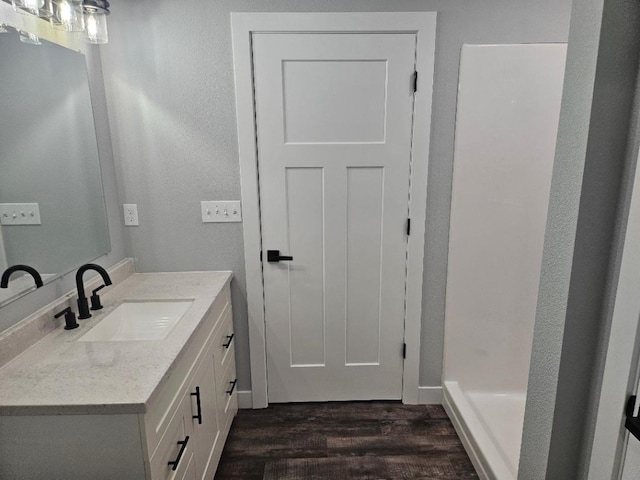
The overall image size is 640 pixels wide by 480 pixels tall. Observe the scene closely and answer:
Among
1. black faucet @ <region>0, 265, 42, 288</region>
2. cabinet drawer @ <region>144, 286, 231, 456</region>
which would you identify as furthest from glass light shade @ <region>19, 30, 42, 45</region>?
cabinet drawer @ <region>144, 286, 231, 456</region>

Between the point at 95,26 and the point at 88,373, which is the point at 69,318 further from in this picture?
the point at 95,26

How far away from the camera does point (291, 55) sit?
2133mm

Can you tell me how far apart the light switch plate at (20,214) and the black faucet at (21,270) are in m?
0.16

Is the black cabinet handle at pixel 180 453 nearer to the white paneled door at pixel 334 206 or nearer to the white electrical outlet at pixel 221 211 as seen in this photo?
→ the white paneled door at pixel 334 206

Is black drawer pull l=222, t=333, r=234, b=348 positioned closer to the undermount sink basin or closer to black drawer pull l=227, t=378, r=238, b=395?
black drawer pull l=227, t=378, r=238, b=395

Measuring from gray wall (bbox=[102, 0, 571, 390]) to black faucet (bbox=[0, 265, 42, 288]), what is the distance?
31.4 inches

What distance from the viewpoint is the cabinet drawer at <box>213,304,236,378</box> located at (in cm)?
202

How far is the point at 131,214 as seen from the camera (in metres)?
2.27

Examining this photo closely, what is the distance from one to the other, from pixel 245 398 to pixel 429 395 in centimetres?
114

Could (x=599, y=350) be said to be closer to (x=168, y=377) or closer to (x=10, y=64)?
(x=168, y=377)

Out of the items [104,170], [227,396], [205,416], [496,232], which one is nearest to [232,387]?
[227,396]

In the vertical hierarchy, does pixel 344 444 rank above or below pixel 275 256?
below

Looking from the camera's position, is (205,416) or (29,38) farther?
(205,416)

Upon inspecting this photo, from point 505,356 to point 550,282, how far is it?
→ 1.48m
